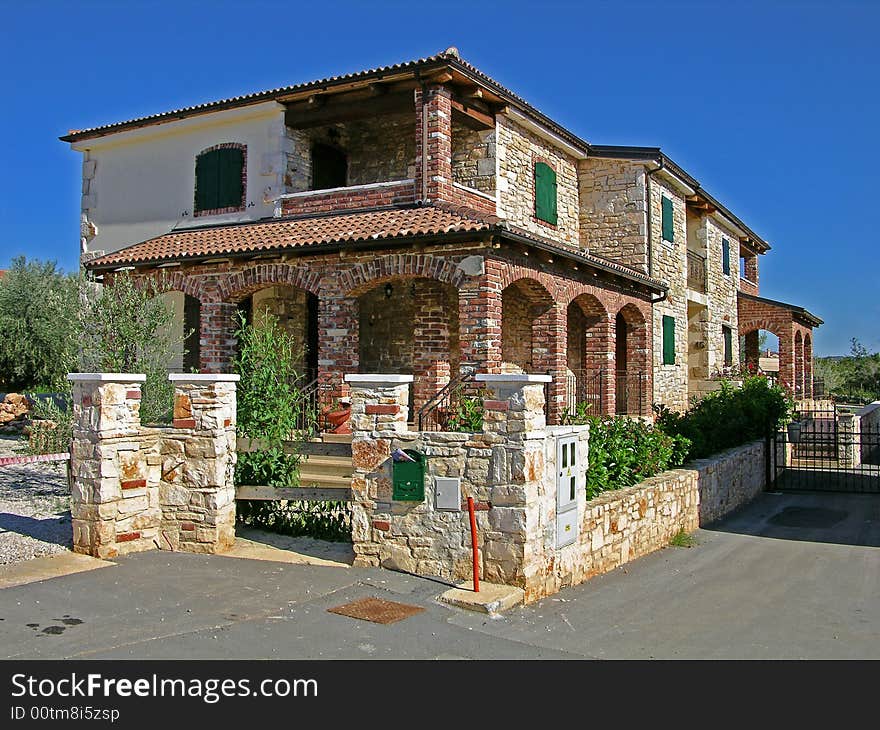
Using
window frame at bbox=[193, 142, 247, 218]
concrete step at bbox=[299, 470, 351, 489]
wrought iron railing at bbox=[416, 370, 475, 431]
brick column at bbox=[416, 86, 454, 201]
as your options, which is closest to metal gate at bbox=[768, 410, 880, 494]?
wrought iron railing at bbox=[416, 370, 475, 431]

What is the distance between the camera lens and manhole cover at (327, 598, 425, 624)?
5719 mm

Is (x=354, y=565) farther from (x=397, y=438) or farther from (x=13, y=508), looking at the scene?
(x=13, y=508)

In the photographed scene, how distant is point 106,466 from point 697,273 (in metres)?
18.6

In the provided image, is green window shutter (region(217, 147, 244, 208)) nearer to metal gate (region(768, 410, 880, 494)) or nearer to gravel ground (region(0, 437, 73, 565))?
gravel ground (region(0, 437, 73, 565))

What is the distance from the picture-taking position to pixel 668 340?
61.5 feet

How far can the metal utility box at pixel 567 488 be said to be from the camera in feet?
22.7

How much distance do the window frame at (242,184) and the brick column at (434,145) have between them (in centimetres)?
390

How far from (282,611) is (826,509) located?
10558mm

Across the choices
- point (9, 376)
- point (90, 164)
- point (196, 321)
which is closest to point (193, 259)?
point (196, 321)

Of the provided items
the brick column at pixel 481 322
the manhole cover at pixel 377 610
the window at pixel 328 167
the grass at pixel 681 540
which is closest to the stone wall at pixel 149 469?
the manhole cover at pixel 377 610

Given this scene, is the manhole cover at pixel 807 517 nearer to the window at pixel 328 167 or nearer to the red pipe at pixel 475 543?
the red pipe at pixel 475 543

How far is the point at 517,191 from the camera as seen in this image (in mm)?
15109
